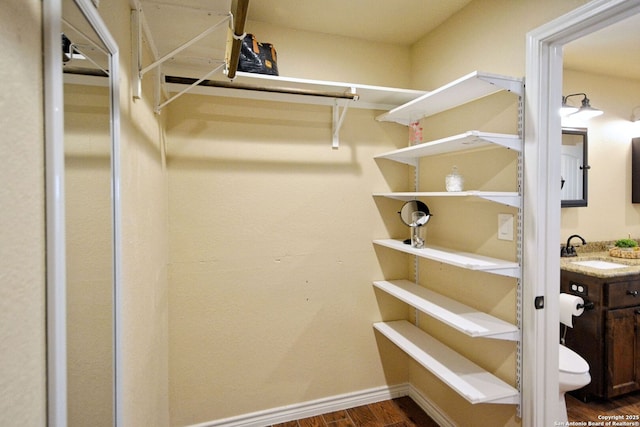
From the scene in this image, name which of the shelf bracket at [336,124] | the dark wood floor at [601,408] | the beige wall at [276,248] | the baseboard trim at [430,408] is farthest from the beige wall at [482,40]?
the dark wood floor at [601,408]

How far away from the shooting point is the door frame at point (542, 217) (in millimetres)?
1454

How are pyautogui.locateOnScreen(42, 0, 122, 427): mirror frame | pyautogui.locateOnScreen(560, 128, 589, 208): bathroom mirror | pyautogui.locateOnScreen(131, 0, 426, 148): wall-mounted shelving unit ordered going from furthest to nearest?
1. pyautogui.locateOnScreen(560, 128, 589, 208): bathroom mirror
2. pyautogui.locateOnScreen(131, 0, 426, 148): wall-mounted shelving unit
3. pyautogui.locateOnScreen(42, 0, 122, 427): mirror frame

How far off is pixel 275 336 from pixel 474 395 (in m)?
1.18

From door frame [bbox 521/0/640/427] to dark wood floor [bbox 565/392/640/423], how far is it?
3.78ft

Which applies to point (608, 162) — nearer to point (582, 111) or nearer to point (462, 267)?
point (582, 111)

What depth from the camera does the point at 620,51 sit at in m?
2.47

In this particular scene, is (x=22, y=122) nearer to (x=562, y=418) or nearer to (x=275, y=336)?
(x=275, y=336)

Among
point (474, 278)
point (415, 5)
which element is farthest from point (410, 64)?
point (474, 278)

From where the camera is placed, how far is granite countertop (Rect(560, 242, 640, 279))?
224cm

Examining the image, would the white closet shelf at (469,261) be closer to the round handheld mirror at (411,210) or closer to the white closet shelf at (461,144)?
the round handheld mirror at (411,210)

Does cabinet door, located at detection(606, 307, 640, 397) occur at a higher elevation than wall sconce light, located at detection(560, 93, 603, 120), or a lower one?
lower

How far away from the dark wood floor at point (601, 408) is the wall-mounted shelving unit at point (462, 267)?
1.15 meters

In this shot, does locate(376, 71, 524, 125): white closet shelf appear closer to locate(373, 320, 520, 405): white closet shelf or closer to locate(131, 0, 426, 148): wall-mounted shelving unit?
locate(131, 0, 426, 148): wall-mounted shelving unit

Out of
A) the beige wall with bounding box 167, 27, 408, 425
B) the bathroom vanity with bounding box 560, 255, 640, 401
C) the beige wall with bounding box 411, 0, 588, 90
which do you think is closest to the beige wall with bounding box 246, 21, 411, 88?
the beige wall with bounding box 167, 27, 408, 425
